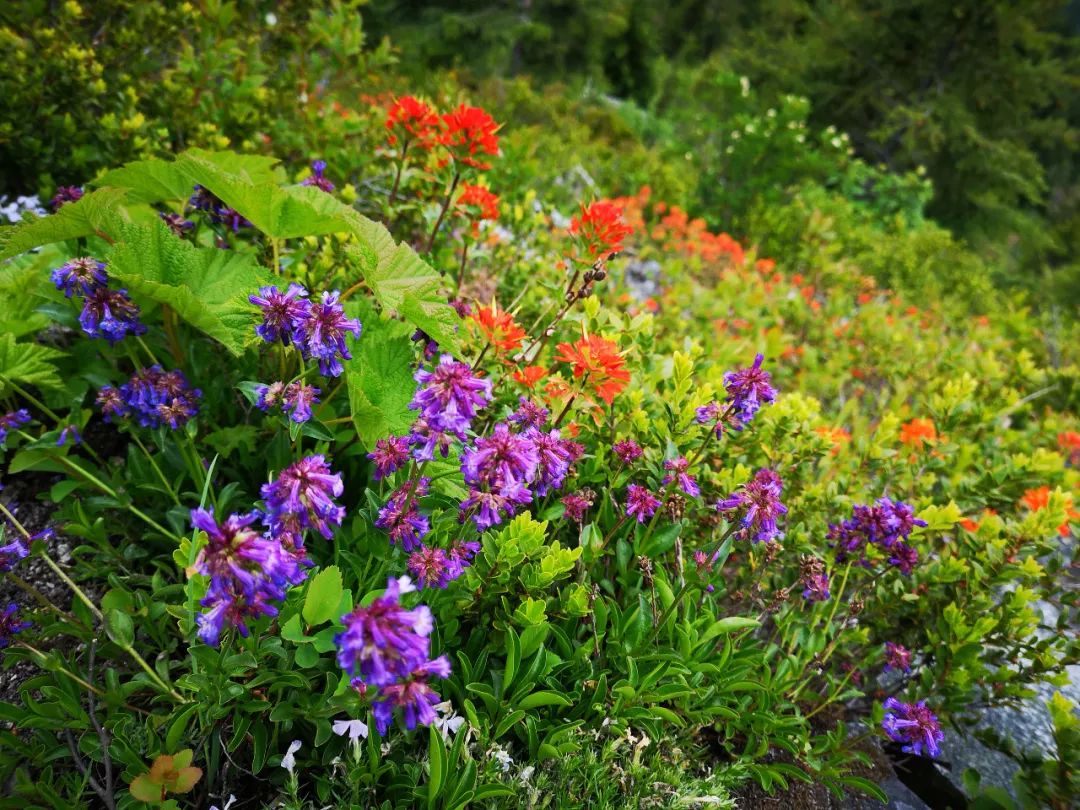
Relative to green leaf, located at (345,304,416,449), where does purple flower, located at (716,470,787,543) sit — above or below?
above

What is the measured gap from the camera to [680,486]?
157 centimetres

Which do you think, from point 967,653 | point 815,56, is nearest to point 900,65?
point 815,56

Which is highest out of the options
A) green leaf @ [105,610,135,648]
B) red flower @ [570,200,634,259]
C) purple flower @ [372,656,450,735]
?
red flower @ [570,200,634,259]

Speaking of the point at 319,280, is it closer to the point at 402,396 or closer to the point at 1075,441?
the point at 402,396

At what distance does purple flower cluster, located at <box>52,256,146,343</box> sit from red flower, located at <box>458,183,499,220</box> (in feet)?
3.79

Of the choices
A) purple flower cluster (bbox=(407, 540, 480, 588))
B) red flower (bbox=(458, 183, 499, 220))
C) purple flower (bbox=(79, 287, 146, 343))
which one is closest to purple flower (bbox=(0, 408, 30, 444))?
purple flower (bbox=(79, 287, 146, 343))

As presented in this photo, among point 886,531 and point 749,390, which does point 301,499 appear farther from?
point 886,531

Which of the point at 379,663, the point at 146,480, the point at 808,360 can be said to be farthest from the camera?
the point at 808,360

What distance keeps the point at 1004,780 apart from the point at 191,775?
2.18 m

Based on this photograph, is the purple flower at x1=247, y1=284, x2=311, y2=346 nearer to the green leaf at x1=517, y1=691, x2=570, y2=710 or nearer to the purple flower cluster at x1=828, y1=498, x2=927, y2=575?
the green leaf at x1=517, y1=691, x2=570, y2=710

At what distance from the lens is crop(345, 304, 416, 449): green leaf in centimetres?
139

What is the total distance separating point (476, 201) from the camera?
2246mm

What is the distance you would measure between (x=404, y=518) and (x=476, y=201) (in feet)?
4.52

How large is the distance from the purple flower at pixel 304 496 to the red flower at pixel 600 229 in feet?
3.40
